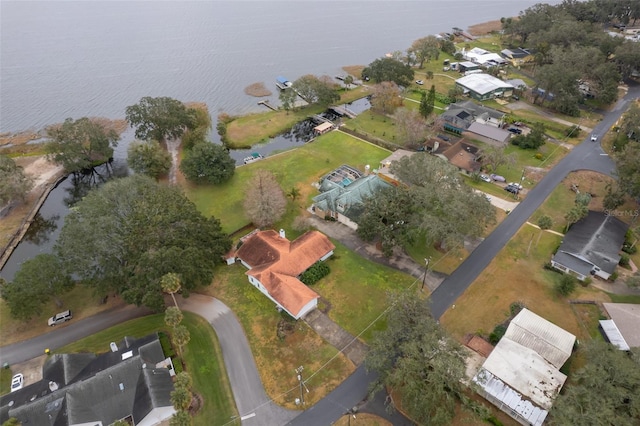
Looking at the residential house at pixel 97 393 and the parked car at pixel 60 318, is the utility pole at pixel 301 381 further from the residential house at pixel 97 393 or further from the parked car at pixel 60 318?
the parked car at pixel 60 318

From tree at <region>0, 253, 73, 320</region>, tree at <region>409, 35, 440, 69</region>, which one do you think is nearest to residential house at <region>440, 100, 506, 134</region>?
tree at <region>409, 35, 440, 69</region>

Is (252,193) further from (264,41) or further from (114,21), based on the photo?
(114,21)

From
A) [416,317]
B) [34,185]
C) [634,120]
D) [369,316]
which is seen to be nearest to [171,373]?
[369,316]

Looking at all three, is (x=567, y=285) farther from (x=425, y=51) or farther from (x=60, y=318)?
(x=425, y=51)

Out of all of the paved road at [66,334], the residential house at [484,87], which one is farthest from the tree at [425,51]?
the paved road at [66,334]

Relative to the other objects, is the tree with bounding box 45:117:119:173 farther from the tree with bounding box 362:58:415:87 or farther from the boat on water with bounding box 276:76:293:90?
the tree with bounding box 362:58:415:87

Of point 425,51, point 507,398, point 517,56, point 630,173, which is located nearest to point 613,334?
point 507,398

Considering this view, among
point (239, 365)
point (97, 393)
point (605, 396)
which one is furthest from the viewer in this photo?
point (239, 365)
